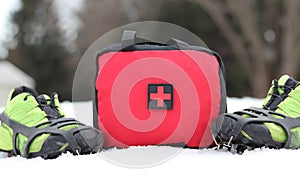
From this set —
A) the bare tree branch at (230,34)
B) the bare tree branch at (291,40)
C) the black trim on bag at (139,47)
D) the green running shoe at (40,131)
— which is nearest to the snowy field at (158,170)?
the green running shoe at (40,131)

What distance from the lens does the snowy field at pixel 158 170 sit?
0.68 m

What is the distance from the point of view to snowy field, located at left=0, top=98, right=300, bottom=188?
681mm

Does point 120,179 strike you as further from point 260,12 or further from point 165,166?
point 260,12

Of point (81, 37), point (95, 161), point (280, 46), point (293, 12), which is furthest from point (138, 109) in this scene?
point (81, 37)

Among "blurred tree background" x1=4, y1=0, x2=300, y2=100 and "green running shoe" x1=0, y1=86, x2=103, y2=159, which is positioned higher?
"green running shoe" x1=0, y1=86, x2=103, y2=159

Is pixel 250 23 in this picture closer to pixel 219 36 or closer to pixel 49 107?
pixel 219 36

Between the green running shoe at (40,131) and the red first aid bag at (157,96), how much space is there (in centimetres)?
8

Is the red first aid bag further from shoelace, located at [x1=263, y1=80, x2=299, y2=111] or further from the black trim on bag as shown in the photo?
shoelace, located at [x1=263, y1=80, x2=299, y2=111]

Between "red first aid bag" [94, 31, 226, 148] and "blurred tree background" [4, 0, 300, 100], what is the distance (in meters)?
6.67

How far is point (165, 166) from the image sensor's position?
0.78 metres

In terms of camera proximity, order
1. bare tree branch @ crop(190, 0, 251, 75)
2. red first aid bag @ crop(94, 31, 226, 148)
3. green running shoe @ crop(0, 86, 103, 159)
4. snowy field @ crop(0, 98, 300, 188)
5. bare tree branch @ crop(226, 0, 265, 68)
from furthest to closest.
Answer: bare tree branch @ crop(190, 0, 251, 75) < bare tree branch @ crop(226, 0, 265, 68) < red first aid bag @ crop(94, 31, 226, 148) < green running shoe @ crop(0, 86, 103, 159) < snowy field @ crop(0, 98, 300, 188)

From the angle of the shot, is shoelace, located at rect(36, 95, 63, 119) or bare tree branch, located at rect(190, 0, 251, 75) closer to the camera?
shoelace, located at rect(36, 95, 63, 119)

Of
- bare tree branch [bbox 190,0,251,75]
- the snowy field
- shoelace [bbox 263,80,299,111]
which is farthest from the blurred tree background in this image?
the snowy field

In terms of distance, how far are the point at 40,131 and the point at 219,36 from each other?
7985 millimetres
